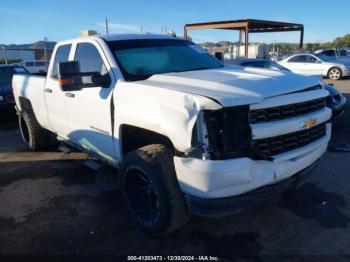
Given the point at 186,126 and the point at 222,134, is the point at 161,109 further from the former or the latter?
the point at 222,134

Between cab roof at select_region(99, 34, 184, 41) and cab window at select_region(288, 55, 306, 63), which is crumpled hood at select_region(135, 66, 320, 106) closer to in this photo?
cab roof at select_region(99, 34, 184, 41)

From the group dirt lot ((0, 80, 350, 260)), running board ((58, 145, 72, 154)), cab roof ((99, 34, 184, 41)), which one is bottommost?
dirt lot ((0, 80, 350, 260))

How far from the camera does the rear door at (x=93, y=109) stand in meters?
3.83

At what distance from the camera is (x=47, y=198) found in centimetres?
451

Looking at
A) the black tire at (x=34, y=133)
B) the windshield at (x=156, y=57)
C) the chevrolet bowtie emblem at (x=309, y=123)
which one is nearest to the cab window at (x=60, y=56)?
the windshield at (x=156, y=57)

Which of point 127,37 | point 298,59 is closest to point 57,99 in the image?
point 127,37

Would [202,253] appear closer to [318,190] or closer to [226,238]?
[226,238]

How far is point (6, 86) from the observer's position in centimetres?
979

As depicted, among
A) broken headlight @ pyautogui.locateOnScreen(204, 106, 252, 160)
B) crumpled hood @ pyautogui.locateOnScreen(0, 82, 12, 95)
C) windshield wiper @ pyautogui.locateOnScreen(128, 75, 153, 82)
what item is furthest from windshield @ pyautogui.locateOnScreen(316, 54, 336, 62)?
broken headlight @ pyautogui.locateOnScreen(204, 106, 252, 160)

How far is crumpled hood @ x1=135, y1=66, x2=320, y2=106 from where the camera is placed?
2799 millimetres

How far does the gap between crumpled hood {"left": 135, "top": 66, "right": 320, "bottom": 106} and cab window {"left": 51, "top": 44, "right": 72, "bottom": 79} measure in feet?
5.70

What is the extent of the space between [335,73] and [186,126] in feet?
59.1

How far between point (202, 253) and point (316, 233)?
1.14 metres

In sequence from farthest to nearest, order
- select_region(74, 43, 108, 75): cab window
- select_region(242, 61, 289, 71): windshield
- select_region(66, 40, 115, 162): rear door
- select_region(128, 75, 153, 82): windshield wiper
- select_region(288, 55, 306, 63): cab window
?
select_region(288, 55, 306, 63): cab window
select_region(242, 61, 289, 71): windshield
select_region(74, 43, 108, 75): cab window
select_region(66, 40, 115, 162): rear door
select_region(128, 75, 153, 82): windshield wiper
